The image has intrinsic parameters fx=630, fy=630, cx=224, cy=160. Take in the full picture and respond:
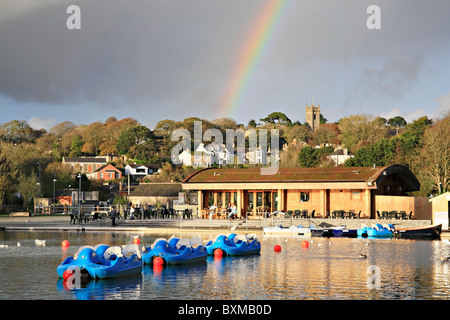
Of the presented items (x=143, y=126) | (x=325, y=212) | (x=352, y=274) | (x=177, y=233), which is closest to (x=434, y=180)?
(x=325, y=212)

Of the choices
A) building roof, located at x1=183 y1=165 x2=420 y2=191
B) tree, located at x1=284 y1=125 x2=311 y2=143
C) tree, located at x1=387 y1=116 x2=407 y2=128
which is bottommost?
building roof, located at x1=183 y1=165 x2=420 y2=191

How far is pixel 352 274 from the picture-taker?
24.3 m

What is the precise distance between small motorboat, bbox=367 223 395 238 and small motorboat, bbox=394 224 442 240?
1.96 ft

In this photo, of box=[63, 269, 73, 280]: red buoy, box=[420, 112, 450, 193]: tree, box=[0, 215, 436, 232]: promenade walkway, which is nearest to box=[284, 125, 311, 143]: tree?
box=[420, 112, 450, 193]: tree

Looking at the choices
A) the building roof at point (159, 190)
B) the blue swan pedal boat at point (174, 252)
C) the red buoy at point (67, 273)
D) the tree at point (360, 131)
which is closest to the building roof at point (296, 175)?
the blue swan pedal boat at point (174, 252)

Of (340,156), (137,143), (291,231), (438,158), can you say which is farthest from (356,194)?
(137,143)

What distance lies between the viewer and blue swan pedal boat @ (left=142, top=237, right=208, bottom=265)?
2700 cm

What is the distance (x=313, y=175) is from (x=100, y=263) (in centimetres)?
3191

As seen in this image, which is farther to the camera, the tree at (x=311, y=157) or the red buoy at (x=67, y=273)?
the tree at (x=311, y=157)

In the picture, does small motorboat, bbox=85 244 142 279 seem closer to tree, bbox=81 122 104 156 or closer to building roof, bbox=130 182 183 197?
building roof, bbox=130 182 183 197

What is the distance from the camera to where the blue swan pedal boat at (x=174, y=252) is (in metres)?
27.0

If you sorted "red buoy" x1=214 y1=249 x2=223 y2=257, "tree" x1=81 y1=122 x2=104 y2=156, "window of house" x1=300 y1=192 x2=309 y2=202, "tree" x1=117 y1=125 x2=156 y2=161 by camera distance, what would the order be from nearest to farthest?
1. "red buoy" x1=214 y1=249 x2=223 y2=257
2. "window of house" x1=300 y1=192 x2=309 y2=202
3. "tree" x1=117 y1=125 x2=156 y2=161
4. "tree" x1=81 y1=122 x2=104 y2=156

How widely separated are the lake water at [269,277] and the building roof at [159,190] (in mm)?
48101

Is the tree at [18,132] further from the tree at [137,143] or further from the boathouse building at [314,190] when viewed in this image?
the boathouse building at [314,190]
